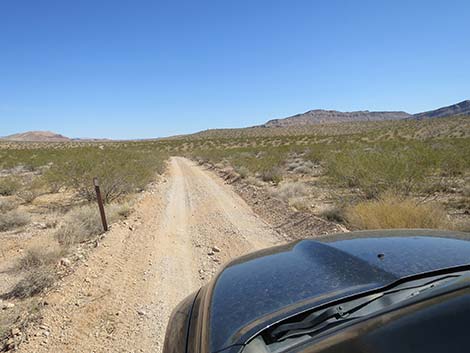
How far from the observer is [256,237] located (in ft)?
25.7

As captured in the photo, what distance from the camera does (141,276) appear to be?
5.76m

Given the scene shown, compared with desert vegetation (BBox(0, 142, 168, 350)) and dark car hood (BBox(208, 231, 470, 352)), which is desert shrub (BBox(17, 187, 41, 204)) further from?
dark car hood (BBox(208, 231, 470, 352))

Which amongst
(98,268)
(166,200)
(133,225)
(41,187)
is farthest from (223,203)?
(41,187)

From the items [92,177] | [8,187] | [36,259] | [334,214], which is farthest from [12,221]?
[334,214]

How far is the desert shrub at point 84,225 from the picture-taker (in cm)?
785

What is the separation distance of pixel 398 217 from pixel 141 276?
5.25 m

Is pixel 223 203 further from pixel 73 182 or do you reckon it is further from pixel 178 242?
pixel 73 182

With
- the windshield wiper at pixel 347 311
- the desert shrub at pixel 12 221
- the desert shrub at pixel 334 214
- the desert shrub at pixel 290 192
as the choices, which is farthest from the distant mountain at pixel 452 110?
the windshield wiper at pixel 347 311

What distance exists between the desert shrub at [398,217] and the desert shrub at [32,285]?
20.5ft

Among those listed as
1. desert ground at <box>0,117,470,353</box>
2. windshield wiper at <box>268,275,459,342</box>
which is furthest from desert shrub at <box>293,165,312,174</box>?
windshield wiper at <box>268,275,459,342</box>

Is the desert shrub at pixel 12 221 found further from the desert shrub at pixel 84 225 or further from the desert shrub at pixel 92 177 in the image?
the desert shrub at pixel 92 177

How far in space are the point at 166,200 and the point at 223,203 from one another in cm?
233

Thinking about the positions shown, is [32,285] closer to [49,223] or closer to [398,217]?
[49,223]

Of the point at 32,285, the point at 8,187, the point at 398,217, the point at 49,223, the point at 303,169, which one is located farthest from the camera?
the point at 303,169
